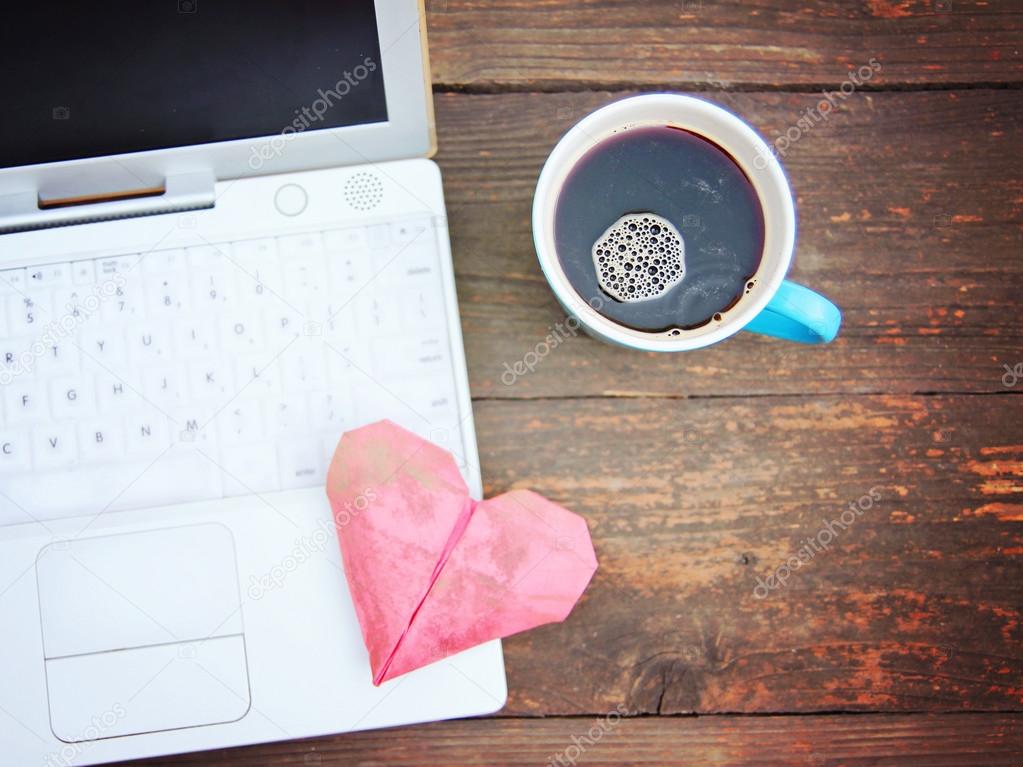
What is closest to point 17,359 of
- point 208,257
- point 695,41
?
point 208,257

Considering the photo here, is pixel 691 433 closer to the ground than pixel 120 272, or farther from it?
closer to the ground

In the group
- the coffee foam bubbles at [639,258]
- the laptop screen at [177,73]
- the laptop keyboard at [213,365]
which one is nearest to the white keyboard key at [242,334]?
the laptop keyboard at [213,365]

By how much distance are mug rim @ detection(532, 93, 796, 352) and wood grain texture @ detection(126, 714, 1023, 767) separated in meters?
0.29

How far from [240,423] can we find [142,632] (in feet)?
0.46

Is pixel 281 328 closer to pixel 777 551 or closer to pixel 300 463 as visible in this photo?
pixel 300 463

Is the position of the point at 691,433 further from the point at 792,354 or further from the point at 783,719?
the point at 783,719

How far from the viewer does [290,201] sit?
488mm

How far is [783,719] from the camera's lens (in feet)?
1.81

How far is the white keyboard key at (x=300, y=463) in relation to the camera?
0.48 meters

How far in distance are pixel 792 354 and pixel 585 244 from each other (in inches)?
7.2

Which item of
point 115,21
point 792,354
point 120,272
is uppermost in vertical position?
point 115,21

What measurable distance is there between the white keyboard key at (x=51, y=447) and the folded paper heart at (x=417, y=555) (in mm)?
161

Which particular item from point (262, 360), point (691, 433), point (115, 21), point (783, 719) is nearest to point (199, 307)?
point (262, 360)

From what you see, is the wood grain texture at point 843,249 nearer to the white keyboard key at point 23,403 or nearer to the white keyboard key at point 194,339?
the white keyboard key at point 194,339
